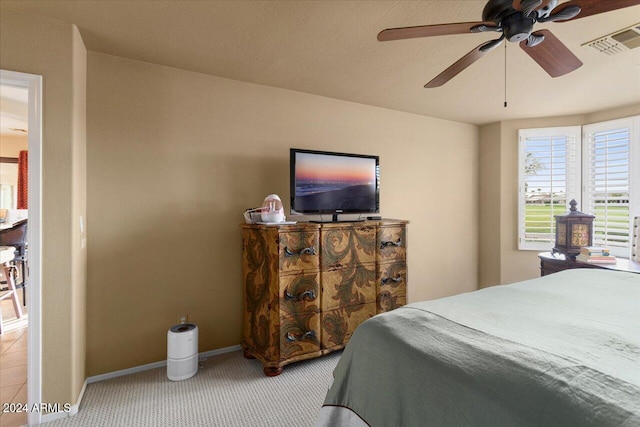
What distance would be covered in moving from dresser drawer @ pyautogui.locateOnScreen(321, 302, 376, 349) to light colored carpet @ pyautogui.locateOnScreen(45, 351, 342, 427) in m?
0.22

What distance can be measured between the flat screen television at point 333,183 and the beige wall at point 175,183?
37 cm

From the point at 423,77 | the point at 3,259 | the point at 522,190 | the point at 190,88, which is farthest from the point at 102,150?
the point at 522,190

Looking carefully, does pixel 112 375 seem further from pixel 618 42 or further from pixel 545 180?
pixel 545 180

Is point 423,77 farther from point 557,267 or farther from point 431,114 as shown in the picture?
point 557,267

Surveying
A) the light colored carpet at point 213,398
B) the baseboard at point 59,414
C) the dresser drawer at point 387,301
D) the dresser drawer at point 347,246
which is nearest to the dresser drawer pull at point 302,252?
the dresser drawer at point 347,246

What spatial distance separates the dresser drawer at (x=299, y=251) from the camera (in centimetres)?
253

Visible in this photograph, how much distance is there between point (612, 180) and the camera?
3.78 metres

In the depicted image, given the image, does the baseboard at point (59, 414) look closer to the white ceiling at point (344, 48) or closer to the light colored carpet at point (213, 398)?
the light colored carpet at point (213, 398)

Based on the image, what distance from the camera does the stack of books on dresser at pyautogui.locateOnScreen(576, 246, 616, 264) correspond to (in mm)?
3012

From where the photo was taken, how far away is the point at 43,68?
2.01m

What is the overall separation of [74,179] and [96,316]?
1.11m

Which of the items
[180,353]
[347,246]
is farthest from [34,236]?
[347,246]

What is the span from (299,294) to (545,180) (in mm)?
3692

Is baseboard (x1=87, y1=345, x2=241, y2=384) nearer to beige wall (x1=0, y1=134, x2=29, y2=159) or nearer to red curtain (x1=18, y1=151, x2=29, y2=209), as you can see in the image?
red curtain (x1=18, y1=151, x2=29, y2=209)
